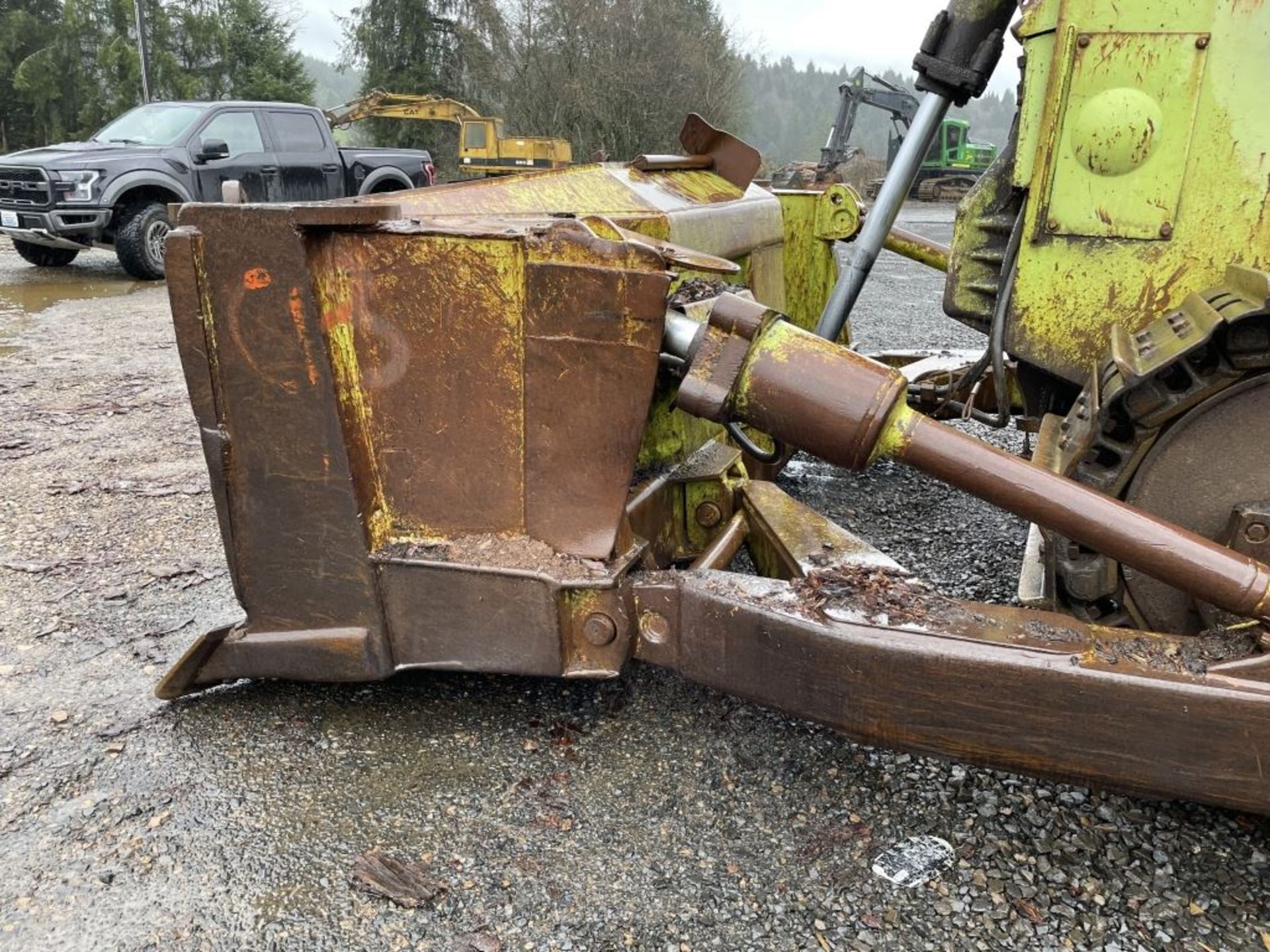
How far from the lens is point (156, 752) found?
2467mm

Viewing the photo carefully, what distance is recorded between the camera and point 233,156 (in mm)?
11992

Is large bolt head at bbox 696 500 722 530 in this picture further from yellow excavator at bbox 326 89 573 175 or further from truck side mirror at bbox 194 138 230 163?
yellow excavator at bbox 326 89 573 175

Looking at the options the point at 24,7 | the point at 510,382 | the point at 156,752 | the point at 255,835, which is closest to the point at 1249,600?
the point at 510,382

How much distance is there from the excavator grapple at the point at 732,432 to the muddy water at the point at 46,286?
6.57 metres

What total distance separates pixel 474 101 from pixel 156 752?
3251cm

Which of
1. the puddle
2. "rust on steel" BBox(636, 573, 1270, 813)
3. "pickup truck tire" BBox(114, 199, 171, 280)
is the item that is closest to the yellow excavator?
the puddle

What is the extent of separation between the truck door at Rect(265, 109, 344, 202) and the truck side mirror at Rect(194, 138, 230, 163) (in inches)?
30.4

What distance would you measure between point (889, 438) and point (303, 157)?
12.3 metres

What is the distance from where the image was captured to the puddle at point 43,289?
887 cm

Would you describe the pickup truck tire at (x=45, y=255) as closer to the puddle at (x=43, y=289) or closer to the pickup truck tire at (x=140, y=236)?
the puddle at (x=43, y=289)

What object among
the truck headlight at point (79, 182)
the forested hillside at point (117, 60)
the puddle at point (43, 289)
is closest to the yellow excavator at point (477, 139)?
the puddle at point (43, 289)

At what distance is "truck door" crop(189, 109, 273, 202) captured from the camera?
11.6 meters

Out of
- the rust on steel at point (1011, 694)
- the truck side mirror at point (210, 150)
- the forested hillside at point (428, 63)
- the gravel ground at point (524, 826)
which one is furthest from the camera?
the forested hillside at point (428, 63)

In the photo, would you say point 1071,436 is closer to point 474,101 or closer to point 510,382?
point 510,382
